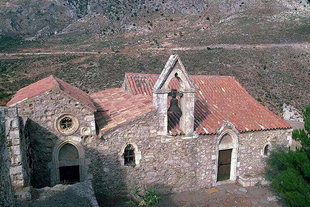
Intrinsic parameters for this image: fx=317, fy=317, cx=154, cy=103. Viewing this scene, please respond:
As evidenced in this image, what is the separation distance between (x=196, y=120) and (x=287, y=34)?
40.7m

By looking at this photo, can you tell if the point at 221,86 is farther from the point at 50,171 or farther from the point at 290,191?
the point at 50,171

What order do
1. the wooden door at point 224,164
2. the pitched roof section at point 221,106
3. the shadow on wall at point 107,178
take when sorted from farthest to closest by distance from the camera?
the pitched roof section at point 221,106 → the wooden door at point 224,164 → the shadow on wall at point 107,178

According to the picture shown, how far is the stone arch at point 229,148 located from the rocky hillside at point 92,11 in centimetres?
5400

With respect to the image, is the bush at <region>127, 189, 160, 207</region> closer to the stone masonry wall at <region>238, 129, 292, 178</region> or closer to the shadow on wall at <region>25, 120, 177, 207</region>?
the shadow on wall at <region>25, 120, 177, 207</region>

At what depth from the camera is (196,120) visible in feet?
49.5

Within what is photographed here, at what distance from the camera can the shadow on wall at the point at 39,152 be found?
476 inches

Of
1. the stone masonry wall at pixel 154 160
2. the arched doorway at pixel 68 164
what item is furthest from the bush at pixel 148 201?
the arched doorway at pixel 68 164

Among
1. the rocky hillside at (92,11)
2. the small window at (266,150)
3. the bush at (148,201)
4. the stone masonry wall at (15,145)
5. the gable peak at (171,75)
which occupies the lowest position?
the bush at (148,201)

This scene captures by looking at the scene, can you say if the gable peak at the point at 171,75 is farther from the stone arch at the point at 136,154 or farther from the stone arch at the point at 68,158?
the stone arch at the point at 68,158

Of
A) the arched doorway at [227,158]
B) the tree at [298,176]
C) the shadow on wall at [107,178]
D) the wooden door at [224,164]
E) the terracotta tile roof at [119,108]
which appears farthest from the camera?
the wooden door at [224,164]

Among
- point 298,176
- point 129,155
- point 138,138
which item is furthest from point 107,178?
point 298,176

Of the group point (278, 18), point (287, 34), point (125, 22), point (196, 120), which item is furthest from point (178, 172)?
point (125, 22)

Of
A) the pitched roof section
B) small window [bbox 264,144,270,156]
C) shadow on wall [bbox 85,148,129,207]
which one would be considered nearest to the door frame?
the pitched roof section

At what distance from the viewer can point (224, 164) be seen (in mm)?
15445
